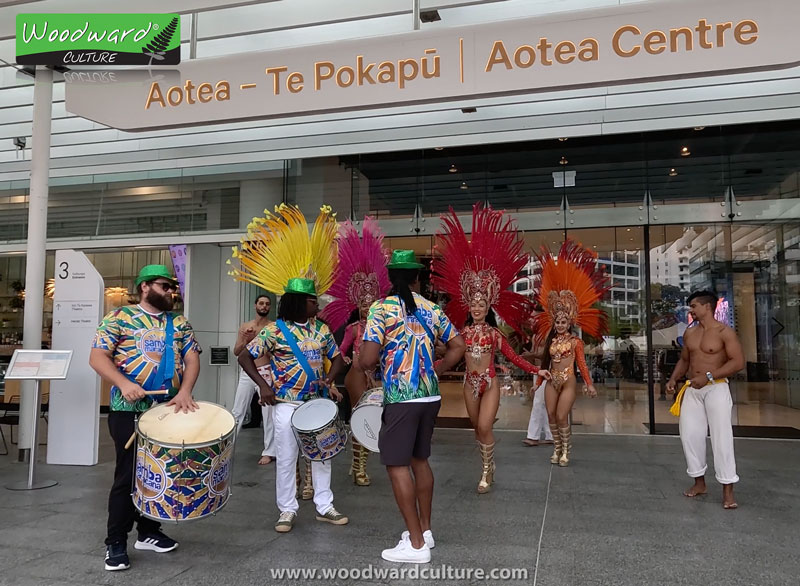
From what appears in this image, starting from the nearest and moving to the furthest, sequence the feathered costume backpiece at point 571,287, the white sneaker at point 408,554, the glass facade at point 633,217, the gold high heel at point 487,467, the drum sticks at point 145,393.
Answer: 1. the drum sticks at point 145,393
2. the white sneaker at point 408,554
3. the gold high heel at point 487,467
4. the feathered costume backpiece at point 571,287
5. the glass facade at point 633,217

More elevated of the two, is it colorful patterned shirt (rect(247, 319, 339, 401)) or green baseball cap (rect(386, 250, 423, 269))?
green baseball cap (rect(386, 250, 423, 269))

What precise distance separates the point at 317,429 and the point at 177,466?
103cm

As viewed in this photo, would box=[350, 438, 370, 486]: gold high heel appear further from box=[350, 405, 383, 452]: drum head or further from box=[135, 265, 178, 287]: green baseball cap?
box=[135, 265, 178, 287]: green baseball cap

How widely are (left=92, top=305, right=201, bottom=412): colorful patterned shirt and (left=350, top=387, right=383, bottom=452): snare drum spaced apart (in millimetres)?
1246

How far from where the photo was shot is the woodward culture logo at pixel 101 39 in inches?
195

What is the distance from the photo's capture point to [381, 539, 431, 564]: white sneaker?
3.56 m

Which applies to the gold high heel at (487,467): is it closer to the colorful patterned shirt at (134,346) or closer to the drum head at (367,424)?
the drum head at (367,424)

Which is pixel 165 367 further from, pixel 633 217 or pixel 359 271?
pixel 633 217

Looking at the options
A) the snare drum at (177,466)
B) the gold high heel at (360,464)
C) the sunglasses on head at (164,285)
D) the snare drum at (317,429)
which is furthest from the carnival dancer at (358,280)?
the snare drum at (177,466)

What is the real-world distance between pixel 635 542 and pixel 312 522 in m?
2.16

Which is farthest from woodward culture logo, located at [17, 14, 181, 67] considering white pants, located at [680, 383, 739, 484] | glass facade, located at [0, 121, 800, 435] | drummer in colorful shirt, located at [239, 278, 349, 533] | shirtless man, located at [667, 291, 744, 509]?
white pants, located at [680, 383, 739, 484]

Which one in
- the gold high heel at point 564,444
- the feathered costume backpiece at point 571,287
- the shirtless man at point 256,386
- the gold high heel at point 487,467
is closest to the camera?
the gold high heel at point 487,467

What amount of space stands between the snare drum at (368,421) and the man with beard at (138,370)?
3.80ft

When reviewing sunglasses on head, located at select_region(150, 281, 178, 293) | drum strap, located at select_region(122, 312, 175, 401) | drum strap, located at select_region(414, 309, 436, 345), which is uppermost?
sunglasses on head, located at select_region(150, 281, 178, 293)
